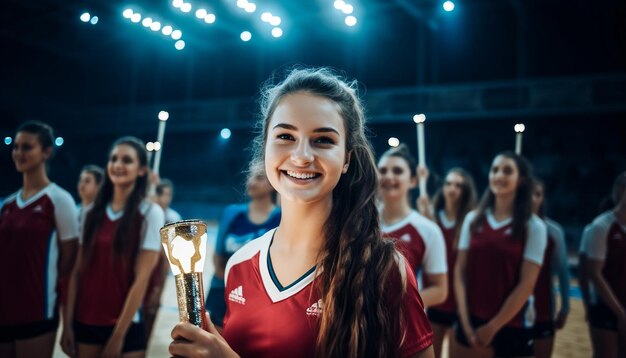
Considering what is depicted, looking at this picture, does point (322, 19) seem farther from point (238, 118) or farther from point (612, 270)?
point (612, 270)

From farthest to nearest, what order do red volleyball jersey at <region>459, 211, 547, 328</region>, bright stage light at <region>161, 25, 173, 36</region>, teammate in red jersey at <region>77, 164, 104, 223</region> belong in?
bright stage light at <region>161, 25, 173, 36</region> → teammate in red jersey at <region>77, 164, 104, 223</region> → red volleyball jersey at <region>459, 211, 547, 328</region>

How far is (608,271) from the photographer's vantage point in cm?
369

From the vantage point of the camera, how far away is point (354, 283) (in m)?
1.28

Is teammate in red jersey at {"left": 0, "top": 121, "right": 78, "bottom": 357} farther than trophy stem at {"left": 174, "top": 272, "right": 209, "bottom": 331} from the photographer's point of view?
Yes

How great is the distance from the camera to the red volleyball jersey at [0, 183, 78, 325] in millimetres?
2789

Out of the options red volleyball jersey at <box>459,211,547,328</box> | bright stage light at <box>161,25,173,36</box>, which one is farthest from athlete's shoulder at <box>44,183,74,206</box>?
bright stage light at <box>161,25,173,36</box>

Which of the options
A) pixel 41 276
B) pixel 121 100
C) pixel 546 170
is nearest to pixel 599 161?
pixel 546 170

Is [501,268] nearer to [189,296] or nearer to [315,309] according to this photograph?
[315,309]

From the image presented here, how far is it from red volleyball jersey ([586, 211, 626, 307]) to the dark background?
30.1 feet

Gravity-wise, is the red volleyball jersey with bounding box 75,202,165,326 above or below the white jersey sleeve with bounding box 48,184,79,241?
below

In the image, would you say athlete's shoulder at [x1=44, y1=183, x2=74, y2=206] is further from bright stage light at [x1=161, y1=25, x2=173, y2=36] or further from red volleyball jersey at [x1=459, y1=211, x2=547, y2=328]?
bright stage light at [x1=161, y1=25, x2=173, y2=36]

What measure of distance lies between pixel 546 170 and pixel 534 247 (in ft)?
42.9

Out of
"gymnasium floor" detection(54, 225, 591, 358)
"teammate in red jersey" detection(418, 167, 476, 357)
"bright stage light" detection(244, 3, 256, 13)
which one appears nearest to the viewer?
"teammate in red jersey" detection(418, 167, 476, 357)

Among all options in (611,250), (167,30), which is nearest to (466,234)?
(611,250)
